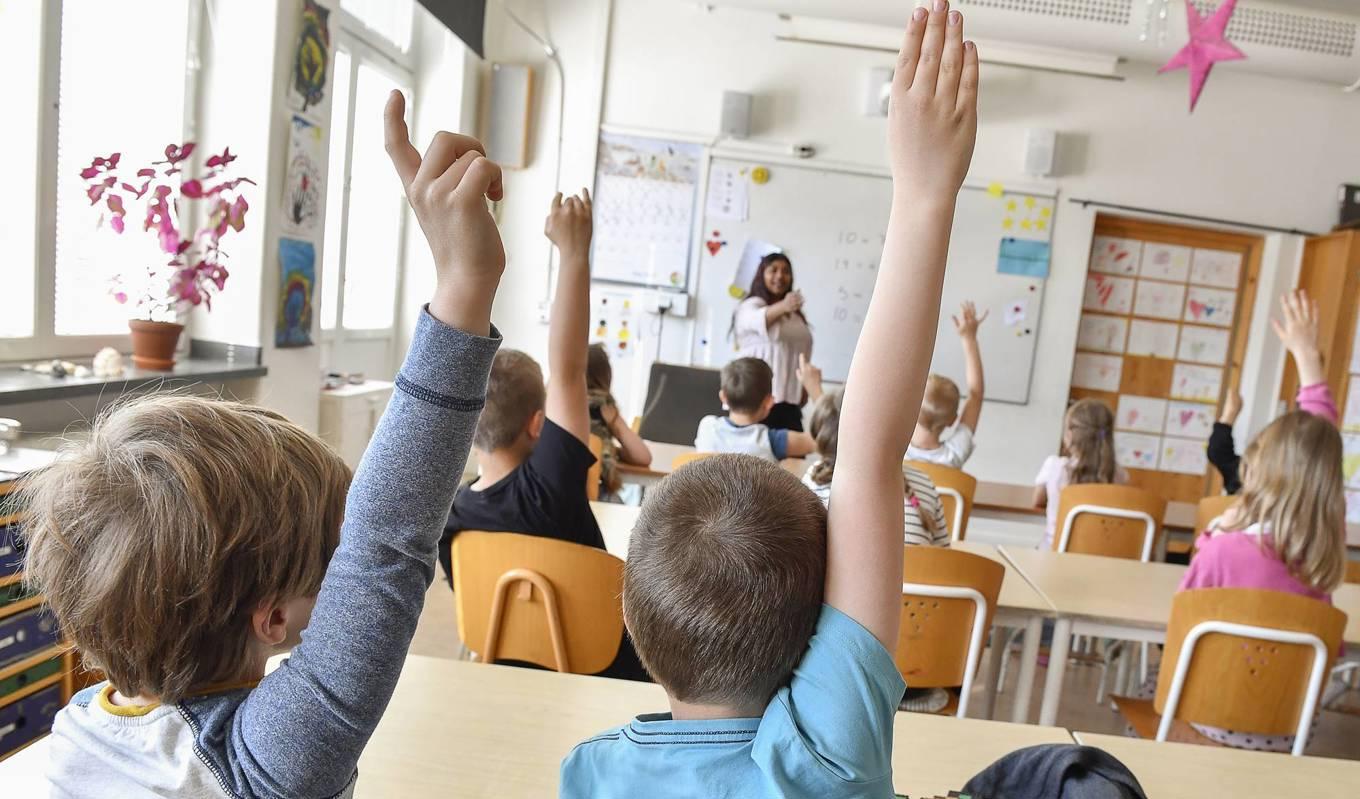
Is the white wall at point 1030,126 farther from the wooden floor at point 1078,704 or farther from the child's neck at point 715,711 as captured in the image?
the child's neck at point 715,711

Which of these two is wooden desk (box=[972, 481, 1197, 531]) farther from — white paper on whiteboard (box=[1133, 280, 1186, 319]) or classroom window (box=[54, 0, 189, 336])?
classroom window (box=[54, 0, 189, 336])

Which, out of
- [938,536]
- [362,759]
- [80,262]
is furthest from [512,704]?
[80,262]

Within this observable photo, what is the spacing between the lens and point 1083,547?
300 centimetres

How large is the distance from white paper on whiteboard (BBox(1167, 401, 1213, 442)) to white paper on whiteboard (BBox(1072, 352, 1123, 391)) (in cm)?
41

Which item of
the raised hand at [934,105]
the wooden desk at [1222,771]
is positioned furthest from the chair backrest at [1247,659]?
the raised hand at [934,105]

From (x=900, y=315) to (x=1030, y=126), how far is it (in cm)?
567

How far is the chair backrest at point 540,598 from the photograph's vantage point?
1573 millimetres

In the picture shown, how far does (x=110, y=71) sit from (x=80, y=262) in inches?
24.7

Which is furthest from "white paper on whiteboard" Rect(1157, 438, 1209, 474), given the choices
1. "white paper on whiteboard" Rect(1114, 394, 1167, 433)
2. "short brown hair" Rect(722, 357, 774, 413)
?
"short brown hair" Rect(722, 357, 774, 413)

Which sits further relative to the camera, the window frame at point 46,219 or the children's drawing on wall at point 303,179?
the children's drawing on wall at point 303,179

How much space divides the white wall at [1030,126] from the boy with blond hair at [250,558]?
5.19 metres

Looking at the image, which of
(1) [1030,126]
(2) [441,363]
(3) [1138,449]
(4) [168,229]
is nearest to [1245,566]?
(2) [441,363]

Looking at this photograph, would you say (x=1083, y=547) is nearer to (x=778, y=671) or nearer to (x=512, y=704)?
(x=512, y=704)

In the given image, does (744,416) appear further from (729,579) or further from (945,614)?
(729,579)
